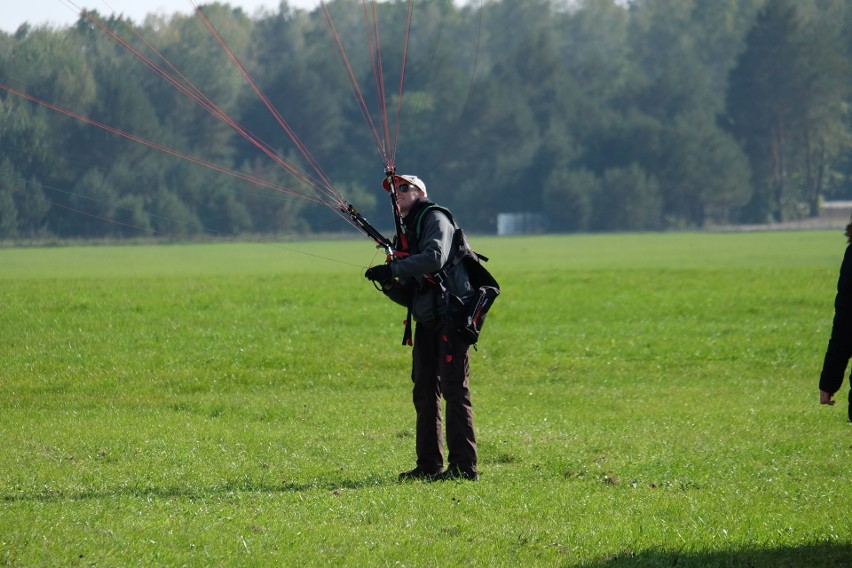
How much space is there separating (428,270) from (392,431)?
357cm

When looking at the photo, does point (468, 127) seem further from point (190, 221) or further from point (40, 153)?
point (40, 153)

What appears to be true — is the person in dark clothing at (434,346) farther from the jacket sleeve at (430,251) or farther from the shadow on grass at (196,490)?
the shadow on grass at (196,490)

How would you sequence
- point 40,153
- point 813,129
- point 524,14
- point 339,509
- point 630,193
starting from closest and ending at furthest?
1. point 339,509
2. point 40,153
3. point 630,193
4. point 813,129
5. point 524,14

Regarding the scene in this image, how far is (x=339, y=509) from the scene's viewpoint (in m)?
8.11

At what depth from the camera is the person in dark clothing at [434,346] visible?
9094mm

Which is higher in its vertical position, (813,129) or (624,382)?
(813,129)

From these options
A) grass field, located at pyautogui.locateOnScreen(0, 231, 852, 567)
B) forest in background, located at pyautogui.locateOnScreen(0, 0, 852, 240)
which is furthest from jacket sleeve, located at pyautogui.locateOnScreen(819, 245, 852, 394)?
forest in background, located at pyautogui.locateOnScreen(0, 0, 852, 240)

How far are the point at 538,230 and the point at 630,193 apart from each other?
7.07m

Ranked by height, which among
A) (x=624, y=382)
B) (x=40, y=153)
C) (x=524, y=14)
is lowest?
(x=624, y=382)

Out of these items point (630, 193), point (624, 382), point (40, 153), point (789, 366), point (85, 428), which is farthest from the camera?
point (630, 193)

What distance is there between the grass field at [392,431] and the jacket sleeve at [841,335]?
91 cm

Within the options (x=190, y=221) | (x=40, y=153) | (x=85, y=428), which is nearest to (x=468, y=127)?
(x=190, y=221)

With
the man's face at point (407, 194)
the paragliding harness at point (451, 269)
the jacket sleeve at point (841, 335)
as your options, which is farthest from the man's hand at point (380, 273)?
the jacket sleeve at point (841, 335)

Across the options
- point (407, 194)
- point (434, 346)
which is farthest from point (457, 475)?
point (407, 194)
